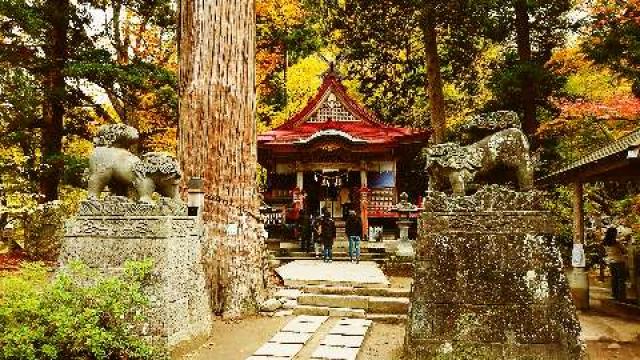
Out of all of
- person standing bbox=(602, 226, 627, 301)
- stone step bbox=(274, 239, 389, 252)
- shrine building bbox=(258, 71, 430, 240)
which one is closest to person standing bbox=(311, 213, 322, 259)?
stone step bbox=(274, 239, 389, 252)

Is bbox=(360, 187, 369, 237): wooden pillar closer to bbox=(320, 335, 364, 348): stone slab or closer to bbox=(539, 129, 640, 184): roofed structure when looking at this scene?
bbox=(539, 129, 640, 184): roofed structure

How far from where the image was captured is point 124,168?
6.35 meters

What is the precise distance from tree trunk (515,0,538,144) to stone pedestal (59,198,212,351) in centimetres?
1298

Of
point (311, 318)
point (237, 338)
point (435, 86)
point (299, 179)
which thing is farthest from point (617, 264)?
point (299, 179)

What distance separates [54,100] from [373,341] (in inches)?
485

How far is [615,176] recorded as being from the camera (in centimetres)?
1214

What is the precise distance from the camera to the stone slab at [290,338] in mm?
7316

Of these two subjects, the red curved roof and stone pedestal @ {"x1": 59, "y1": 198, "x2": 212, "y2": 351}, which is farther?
the red curved roof

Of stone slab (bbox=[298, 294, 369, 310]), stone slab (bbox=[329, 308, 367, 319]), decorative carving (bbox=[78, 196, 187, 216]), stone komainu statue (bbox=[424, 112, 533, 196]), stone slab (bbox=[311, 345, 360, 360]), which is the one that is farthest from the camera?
stone slab (bbox=[298, 294, 369, 310])

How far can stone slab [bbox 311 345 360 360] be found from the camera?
6.47 m

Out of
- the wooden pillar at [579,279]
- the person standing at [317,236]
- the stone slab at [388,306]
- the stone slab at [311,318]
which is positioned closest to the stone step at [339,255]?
the person standing at [317,236]

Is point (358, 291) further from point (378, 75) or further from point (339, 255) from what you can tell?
point (378, 75)

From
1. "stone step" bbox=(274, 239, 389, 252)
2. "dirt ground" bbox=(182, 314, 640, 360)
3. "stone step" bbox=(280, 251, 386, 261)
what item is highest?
"stone step" bbox=(274, 239, 389, 252)

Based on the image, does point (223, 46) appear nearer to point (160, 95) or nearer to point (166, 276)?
point (166, 276)
